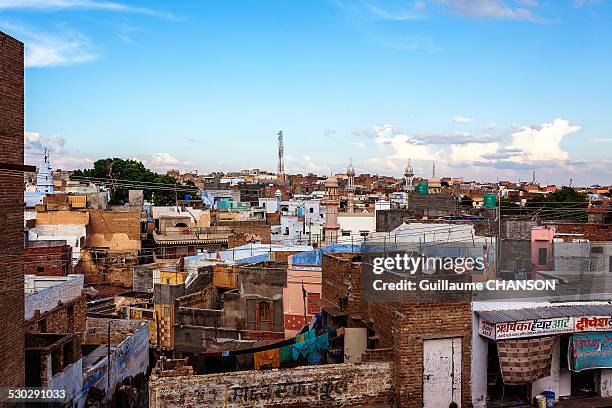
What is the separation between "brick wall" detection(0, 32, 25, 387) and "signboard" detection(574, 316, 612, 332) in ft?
35.0

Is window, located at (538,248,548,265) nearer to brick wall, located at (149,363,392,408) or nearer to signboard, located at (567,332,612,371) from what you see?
signboard, located at (567,332,612,371)

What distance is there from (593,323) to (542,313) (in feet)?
3.72

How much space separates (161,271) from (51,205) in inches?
863

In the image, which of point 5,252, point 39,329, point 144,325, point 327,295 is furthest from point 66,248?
point 5,252

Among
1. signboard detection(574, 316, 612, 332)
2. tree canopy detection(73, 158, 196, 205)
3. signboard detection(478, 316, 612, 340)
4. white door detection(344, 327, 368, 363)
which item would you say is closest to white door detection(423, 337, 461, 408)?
signboard detection(478, 316, 612, 340)

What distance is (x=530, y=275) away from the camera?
1528 cm

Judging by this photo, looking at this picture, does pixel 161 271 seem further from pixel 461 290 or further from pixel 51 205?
pixel 51 205

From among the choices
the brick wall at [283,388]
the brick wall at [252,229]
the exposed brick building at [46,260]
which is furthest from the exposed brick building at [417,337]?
the brick wall at [252,229]

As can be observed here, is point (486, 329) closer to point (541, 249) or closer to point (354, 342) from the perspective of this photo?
point (354, 342)

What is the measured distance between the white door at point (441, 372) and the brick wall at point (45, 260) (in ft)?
62.6

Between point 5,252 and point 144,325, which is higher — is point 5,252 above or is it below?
above

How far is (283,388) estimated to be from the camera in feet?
37.1

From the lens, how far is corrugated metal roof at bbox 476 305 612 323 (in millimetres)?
11906

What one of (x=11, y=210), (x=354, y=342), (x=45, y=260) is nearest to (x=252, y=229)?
(x=45, y=260)
